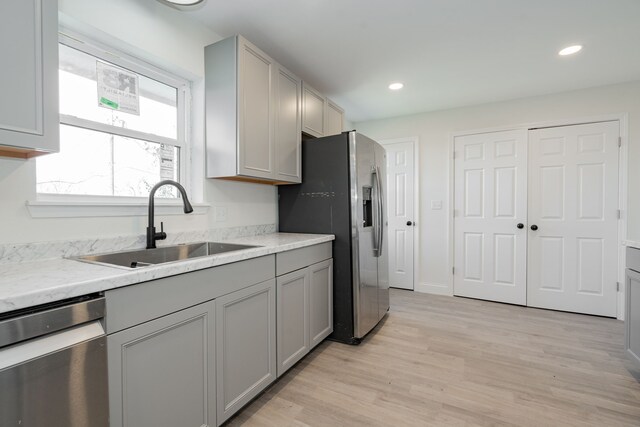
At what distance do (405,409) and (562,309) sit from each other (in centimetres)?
280

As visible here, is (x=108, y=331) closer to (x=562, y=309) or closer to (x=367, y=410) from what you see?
(x=367, y=410)

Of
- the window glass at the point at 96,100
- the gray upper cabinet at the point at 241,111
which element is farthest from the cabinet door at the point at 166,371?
the window glass at the point at 96,100

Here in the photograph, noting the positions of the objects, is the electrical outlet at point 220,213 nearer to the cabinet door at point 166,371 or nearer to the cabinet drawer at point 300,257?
the cabinet drawer at point 300,257

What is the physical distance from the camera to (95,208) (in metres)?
1.55

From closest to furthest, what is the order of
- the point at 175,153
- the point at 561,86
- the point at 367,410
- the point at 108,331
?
the point at 108,331 < the point at 367,410 < the point at 175,153 < the point at 561,86

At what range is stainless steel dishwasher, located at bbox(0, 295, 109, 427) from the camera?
2.53ft

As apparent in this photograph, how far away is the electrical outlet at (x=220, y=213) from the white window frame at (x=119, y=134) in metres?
0.13

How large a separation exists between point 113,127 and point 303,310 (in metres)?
1.68

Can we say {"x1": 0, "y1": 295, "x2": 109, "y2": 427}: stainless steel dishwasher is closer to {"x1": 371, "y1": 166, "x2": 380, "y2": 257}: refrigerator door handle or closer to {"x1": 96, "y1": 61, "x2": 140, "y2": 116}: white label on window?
{"x1": 96, "y1": 61, "x2": 140, "y2": 116}: white label on window

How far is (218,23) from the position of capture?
2117 millimetres

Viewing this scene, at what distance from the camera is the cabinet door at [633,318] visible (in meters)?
1.91

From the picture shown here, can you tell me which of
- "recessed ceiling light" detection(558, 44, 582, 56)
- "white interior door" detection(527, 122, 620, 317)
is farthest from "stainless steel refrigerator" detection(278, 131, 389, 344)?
"white interior door" detection(527, 122, 620, 317)

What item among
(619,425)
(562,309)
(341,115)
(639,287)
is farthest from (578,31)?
(562,309)

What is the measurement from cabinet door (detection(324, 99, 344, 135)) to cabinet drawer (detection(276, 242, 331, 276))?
138cm
